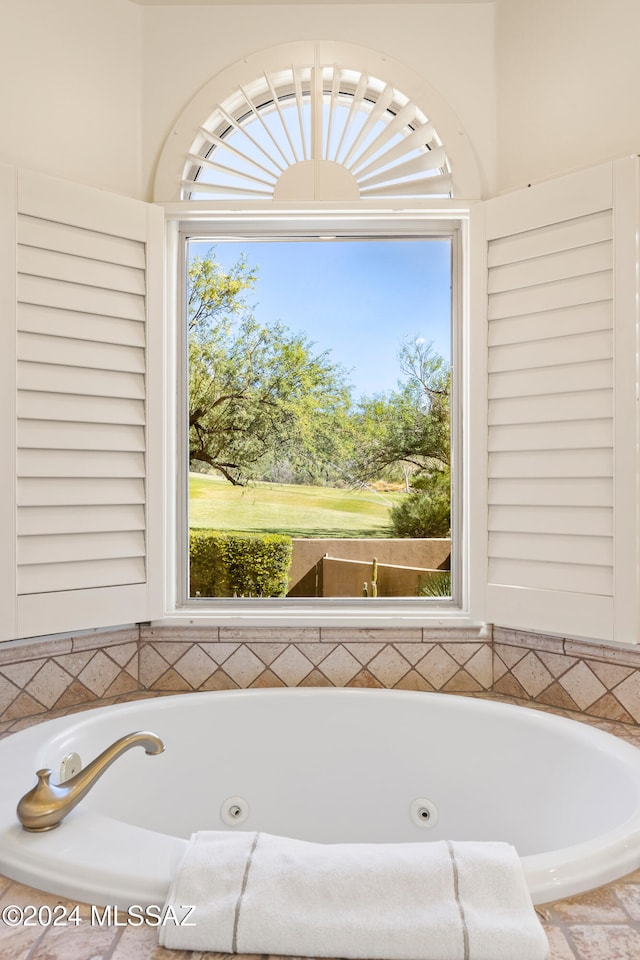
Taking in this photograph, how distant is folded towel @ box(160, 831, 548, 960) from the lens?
0.99m

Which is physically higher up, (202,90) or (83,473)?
(202,90)

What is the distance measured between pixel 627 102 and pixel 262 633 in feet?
6.16

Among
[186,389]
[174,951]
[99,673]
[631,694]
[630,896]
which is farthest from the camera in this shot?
[186,389]

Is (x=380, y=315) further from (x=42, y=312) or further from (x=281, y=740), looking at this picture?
(x=281, y=740)

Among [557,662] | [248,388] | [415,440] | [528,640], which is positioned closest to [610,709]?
[557,662]

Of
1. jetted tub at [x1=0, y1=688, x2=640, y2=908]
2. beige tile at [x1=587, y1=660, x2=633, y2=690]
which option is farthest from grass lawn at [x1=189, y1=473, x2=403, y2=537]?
beige tile at [x1=587, y1=660, x2=633, y2=690]

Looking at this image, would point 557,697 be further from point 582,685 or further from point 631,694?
point 631,694

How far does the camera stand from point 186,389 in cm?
234

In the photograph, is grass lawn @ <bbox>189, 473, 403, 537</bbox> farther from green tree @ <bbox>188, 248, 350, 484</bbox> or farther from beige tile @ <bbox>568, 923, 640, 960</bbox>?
beige tile @ <bbox>568, 923, 640, 960</bbox>

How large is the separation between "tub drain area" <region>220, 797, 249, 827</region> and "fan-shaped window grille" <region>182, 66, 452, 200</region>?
5.97 feet

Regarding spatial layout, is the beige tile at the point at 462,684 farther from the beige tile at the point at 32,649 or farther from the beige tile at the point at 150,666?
the beige tile at the point at 32,649

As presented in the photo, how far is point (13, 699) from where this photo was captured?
1.96 m

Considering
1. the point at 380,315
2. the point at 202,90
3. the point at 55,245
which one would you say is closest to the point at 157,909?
the point at 55,245

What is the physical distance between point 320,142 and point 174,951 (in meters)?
2.14
